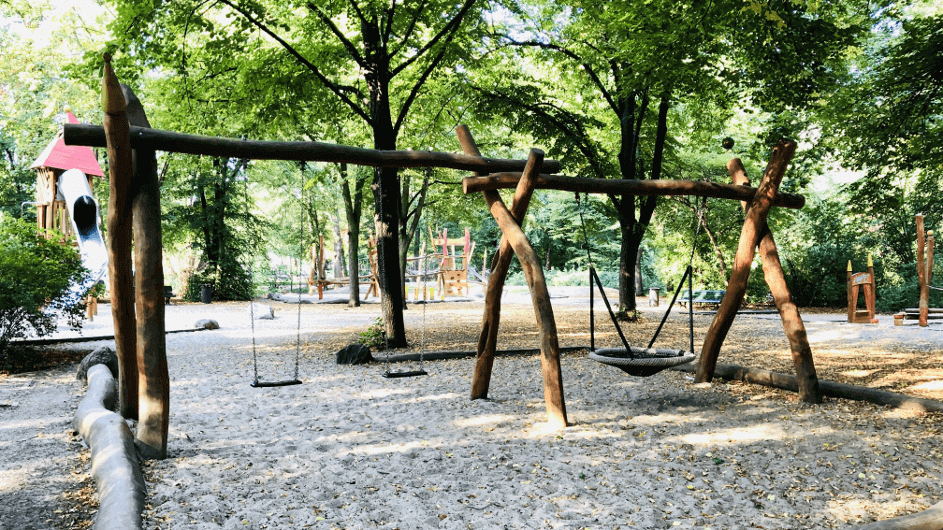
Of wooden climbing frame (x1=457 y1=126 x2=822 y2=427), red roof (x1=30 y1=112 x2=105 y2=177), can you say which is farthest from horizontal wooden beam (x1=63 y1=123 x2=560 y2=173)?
red roof (x1=30 y1=112 x2=105 y2=177)

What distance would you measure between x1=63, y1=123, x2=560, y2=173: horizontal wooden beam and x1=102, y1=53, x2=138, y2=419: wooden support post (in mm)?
177

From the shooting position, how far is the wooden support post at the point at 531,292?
5.30m

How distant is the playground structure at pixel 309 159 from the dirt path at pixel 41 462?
51 centimetres

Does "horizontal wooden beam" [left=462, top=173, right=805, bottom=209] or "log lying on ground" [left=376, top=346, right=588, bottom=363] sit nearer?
"horizontal wooden beam" [left=462, top=173, right=805, bottom=209]

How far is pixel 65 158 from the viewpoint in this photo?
47.5 ft

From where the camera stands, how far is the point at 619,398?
6.41m

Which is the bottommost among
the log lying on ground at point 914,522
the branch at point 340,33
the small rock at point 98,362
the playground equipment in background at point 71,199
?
the log lying on ground at point 914,522

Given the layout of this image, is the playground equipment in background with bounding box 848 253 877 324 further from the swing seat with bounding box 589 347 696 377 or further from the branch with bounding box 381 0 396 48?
the branch with bounding box 381 0 396 48

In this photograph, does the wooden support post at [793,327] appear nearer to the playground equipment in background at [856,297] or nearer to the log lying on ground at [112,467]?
the log lying on ground at [112,467]

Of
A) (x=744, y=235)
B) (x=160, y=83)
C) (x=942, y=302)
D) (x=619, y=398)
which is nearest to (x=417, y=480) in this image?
(x=619, y=398)

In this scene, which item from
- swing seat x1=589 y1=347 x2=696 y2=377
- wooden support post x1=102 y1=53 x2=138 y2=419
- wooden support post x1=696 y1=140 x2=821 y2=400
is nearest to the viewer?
wooden support post x1=102 y1=53 x2=138 y2=419

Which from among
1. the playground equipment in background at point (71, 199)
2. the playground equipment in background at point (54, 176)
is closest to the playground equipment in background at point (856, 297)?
the playground equipment in background at point (71, 199)

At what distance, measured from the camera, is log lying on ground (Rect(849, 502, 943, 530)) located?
300 centimetres

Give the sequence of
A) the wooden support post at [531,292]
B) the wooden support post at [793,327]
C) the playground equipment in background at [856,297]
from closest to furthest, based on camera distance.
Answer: the wooden support post at [531,292], the wooden support post at [793,327], the playground equipment in background at [856,297]
